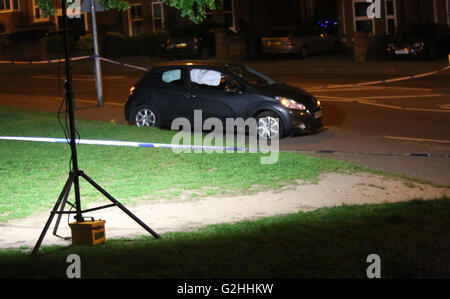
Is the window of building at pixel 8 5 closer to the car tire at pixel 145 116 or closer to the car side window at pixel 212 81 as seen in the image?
the car tire at pixel 145 116

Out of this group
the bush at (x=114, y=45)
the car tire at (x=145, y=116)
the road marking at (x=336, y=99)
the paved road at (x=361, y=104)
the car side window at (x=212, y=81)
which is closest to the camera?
the paved road at (x=361, y=104)

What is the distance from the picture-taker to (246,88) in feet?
49.9

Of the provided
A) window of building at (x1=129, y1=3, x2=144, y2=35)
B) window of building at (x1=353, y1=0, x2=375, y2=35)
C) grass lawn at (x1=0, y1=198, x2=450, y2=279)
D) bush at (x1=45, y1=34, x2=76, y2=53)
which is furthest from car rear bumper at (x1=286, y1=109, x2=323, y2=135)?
window of building at (x1=129, y1=3, x2=144, y2=35)

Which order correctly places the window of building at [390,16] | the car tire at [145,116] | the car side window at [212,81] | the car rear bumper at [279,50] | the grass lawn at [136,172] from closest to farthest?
the grass lawn at [136,172] → the car side window at [212,81] → the car tire at [145,116] → the car rear bumper at [279,50] → the window of building at [390,16]

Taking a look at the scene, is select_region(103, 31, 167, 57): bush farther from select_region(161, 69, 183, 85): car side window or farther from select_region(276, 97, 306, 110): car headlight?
select_region(276, 97, 306, 110): car headlight

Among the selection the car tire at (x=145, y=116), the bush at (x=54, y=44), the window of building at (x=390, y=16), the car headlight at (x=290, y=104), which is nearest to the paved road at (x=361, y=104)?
the car headlight at (x=290, y=104)

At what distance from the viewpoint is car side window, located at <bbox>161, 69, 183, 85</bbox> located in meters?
15.9

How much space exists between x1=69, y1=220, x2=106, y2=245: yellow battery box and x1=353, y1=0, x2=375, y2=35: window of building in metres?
34.3

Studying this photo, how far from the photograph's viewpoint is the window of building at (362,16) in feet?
132

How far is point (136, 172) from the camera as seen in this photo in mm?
11953

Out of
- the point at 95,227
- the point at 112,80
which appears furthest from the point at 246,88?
the point at 112,80

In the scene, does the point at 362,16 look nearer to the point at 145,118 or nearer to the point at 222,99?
the point at 145,118

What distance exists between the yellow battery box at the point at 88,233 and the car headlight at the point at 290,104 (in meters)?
7.67
